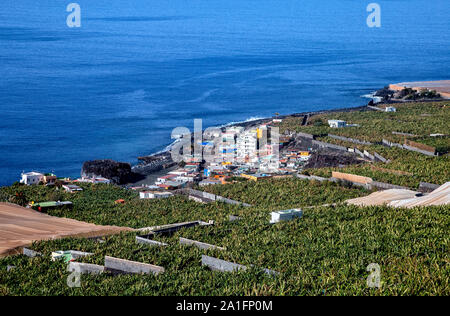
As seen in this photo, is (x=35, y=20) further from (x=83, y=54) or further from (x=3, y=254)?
(x=3, y=254)

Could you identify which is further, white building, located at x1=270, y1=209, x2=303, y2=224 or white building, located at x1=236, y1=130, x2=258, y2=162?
white building, located at x1=236, y1=130, x2=258, y2=162

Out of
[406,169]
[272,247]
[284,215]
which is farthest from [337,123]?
[272,247]

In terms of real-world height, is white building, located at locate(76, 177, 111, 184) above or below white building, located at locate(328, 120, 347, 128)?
below

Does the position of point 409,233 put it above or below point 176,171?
above

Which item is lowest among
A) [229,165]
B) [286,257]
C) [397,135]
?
[229,165]

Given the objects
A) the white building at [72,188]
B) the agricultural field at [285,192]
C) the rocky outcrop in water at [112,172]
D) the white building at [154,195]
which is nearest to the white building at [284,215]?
the agricultural field at [285,192]

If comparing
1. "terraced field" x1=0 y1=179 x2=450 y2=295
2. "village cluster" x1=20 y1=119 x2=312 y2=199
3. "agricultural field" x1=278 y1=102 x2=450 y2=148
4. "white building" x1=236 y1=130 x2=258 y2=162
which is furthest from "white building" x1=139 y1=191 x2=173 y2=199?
"agricultural field" x1=278 y1=102 x2=450 y2=148

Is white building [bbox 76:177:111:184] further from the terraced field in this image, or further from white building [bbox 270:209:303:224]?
white building [bbox 270:209:303:224]

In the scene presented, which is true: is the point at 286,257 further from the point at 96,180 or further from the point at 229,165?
the point at 229,165

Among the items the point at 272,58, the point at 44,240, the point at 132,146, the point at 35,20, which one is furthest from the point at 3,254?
the point at 35,20
